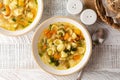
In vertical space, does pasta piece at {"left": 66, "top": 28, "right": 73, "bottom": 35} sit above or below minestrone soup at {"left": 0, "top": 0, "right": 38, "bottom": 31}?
below

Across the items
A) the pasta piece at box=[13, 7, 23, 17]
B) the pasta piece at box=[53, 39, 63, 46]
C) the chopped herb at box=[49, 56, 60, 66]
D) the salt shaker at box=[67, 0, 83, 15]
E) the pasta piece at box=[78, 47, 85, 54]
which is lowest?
the chopped herb at box=[49, 56, 60, 66]

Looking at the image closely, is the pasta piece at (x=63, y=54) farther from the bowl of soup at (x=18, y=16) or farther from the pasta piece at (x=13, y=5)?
the pasta piece at (x=13, y=5)

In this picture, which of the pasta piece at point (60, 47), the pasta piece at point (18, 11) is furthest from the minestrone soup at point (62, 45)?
the pasta piece at point (18, 11)

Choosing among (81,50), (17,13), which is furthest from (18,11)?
(81,50)

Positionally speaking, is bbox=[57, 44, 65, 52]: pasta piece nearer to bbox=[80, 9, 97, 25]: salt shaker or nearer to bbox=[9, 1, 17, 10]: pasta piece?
bbox=[80, 9, 97, 25]: salt shaker

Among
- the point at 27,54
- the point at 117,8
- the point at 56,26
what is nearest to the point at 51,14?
the point at 56,26

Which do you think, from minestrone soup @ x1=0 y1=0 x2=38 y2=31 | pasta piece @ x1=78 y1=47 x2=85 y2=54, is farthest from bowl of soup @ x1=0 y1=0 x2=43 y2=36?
pasta piece @ x1=78 y1=47 x2=85 y2=54

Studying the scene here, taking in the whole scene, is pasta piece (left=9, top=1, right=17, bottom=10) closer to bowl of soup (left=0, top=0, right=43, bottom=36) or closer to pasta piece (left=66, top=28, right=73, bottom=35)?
bowl of soup (left=0, top=0, right=43, bottom=36)

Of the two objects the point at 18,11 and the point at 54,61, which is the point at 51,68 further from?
the point at 18,11
